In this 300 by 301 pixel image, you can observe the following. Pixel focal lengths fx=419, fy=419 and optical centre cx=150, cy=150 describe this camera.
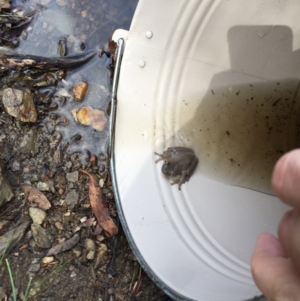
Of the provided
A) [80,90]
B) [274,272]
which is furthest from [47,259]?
[274,272]

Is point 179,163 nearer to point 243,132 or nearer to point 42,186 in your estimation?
point 243,132

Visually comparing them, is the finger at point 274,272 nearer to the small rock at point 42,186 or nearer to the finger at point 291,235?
the finger at point 291,235

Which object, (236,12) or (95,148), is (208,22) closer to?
(236,12)

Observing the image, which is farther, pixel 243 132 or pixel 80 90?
pixel 80 90

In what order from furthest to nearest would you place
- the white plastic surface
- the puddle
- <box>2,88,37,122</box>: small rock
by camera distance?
the puddle → <box>2,88,37,122</box>: small rock → the white plastic surface

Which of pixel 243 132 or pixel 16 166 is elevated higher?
pixel 243 132

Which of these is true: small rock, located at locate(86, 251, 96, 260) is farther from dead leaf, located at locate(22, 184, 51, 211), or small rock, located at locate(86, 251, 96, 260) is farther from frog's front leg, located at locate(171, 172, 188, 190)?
frog's front leg, located at locate(171, 172, 188, 190)

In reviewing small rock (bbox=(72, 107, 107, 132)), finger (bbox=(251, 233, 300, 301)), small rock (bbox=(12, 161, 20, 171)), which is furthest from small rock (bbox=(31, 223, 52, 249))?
finger (bbox=(251, 233, 300, 301))

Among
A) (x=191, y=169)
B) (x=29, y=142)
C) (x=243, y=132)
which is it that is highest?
(x=243, y=132)
